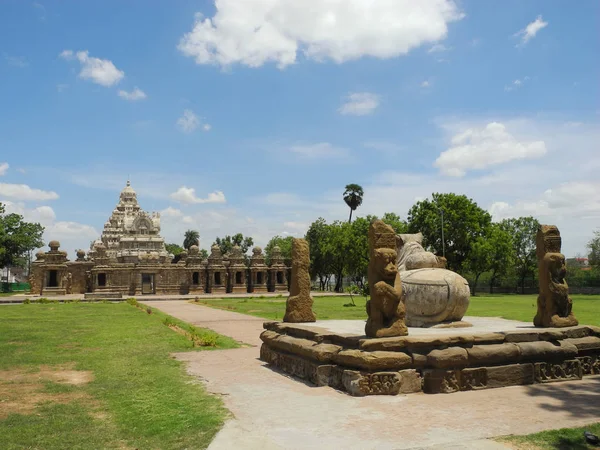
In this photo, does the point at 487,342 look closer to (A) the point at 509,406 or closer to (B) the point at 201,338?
(A) the point at 509,406

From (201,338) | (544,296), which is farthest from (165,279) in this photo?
(544,296)

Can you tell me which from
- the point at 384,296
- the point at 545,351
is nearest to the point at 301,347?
the point at 384,296

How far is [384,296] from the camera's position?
28.7ft

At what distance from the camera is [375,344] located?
8266mm

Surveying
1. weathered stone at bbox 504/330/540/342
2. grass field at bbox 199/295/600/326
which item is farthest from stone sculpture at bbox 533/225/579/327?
grass field at bbox 199/295/600/326

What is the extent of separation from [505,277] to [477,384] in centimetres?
5889

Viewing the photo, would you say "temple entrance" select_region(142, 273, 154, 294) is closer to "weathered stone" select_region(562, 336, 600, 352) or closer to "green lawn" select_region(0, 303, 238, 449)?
"green lawn" select_region(0, 303, 238, 449)

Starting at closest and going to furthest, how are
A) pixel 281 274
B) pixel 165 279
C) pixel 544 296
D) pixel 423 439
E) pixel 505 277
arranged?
pixel 423 439, pixel 544 296, pixel 165 279, pixel 281 274, pixel 505 277

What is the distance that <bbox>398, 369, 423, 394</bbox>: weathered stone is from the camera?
8155 mm

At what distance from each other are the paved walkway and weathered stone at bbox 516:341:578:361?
481 mm

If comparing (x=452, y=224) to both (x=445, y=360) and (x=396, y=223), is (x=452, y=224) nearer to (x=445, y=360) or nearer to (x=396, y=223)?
(x=396, y=223)

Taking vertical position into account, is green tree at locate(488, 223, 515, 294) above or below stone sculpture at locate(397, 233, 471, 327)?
above

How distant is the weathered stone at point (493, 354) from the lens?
27.8ft

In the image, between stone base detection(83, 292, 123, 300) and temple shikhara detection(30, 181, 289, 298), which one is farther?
temple shikhara detection(30, 181, 289, 298)
